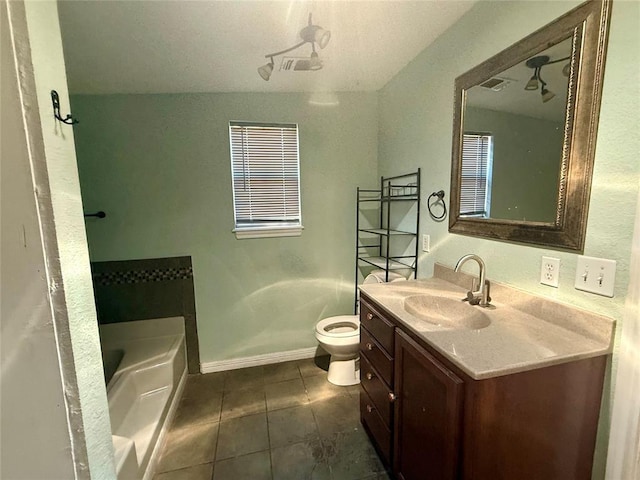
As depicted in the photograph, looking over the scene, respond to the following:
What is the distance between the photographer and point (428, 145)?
5.93ft

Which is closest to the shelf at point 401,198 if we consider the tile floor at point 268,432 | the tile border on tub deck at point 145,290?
the tile floor at point 268,432

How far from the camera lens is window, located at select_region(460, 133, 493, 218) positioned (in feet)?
4.58

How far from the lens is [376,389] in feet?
4.81

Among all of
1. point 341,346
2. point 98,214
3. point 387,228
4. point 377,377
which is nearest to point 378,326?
point 377,377

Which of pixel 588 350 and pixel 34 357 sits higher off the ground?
pixel 34 357

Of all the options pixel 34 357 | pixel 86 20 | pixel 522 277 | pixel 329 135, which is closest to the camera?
pixel 34 357

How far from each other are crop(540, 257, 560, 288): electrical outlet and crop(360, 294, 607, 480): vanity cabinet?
11.3 inches

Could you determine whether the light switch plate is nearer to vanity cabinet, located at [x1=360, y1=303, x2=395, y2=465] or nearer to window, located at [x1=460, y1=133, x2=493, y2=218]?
window, located at [x1=460, y1=133, x2=493, y2=218]

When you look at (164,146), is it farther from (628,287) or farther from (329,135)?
(628,287)

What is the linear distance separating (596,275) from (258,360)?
232 centimetres

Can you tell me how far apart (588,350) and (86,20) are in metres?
2.45

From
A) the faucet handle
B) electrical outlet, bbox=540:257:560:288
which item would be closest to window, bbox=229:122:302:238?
the faucet handle

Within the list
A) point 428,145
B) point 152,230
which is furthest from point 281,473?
point 428,145

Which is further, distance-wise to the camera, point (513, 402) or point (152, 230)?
point (152, 230)
